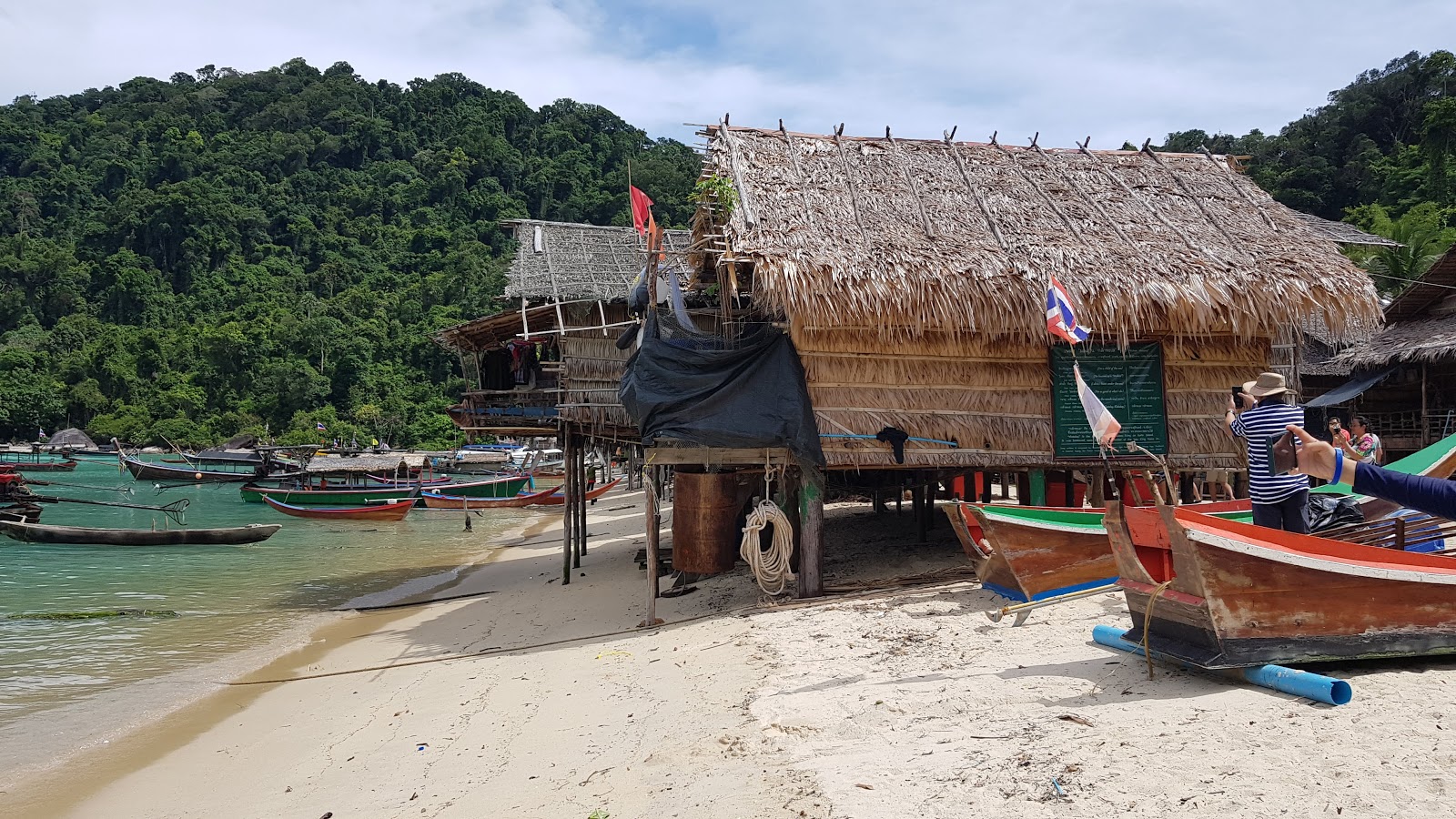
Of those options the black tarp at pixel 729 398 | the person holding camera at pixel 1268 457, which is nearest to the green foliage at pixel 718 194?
the black tarp at pixel 729 398

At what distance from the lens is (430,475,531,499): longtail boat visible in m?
30.4

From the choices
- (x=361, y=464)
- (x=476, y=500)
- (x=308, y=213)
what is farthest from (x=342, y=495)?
(x=308, y=213)

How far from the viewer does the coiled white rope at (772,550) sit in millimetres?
9559

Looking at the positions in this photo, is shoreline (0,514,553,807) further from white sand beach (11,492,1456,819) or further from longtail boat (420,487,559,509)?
longtail boat (420,487,559,509)

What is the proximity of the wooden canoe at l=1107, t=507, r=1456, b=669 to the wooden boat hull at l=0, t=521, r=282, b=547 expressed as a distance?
69.1 feet

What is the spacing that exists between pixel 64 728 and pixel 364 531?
58.3 ft

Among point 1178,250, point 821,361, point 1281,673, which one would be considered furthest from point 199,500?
point 1281,673

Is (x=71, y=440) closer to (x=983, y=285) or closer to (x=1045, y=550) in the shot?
(x=983, y=285)

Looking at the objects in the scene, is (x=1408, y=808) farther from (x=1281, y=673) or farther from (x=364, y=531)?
(x=364, y=531)

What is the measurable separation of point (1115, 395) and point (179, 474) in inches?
1684

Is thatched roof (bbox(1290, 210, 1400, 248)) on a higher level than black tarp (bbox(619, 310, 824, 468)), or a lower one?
higher

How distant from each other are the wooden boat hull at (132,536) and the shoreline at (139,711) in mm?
8973

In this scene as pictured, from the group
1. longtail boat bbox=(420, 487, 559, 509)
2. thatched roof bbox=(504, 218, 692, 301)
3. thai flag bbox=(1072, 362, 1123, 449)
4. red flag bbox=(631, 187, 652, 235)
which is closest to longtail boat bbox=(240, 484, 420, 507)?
longtail boat bbox=(420, 487, 559, 509)

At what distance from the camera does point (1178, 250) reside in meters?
10.5
